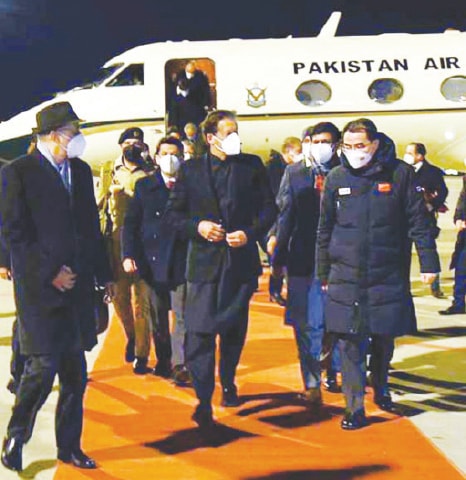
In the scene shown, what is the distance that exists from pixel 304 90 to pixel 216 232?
10660mm

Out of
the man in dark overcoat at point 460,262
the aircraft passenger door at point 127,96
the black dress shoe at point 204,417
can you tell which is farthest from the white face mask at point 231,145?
the aircraft passenger door at point 127,96

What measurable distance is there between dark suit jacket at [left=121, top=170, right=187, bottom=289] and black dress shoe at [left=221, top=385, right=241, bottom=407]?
861 millimetres

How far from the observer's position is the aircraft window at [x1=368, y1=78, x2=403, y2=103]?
50.0ft

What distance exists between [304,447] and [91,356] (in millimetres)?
2874

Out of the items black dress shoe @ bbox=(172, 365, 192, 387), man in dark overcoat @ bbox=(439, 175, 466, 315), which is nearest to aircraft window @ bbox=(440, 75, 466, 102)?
man in dark overcoat @ bbox=(439, 175, 466, 315)

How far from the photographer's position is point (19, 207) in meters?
4.30

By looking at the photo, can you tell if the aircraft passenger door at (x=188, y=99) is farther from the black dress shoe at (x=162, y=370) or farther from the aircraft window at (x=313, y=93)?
the black dress shoe at (x=162, y=370)

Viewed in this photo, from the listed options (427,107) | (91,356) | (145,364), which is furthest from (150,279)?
(427,107)

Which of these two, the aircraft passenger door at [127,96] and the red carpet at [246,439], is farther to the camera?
the aircraft passenger door at [127,96]

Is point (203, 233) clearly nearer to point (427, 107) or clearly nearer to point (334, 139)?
point (334, 139)

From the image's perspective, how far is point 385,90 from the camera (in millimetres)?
15320

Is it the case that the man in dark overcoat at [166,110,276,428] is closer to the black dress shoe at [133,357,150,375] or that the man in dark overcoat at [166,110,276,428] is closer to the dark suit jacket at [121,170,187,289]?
the dark suit jacket at [121,170,187,289]

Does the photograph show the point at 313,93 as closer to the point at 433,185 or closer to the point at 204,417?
the point at 433,185

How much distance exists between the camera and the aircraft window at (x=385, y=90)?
15250 millimetres
